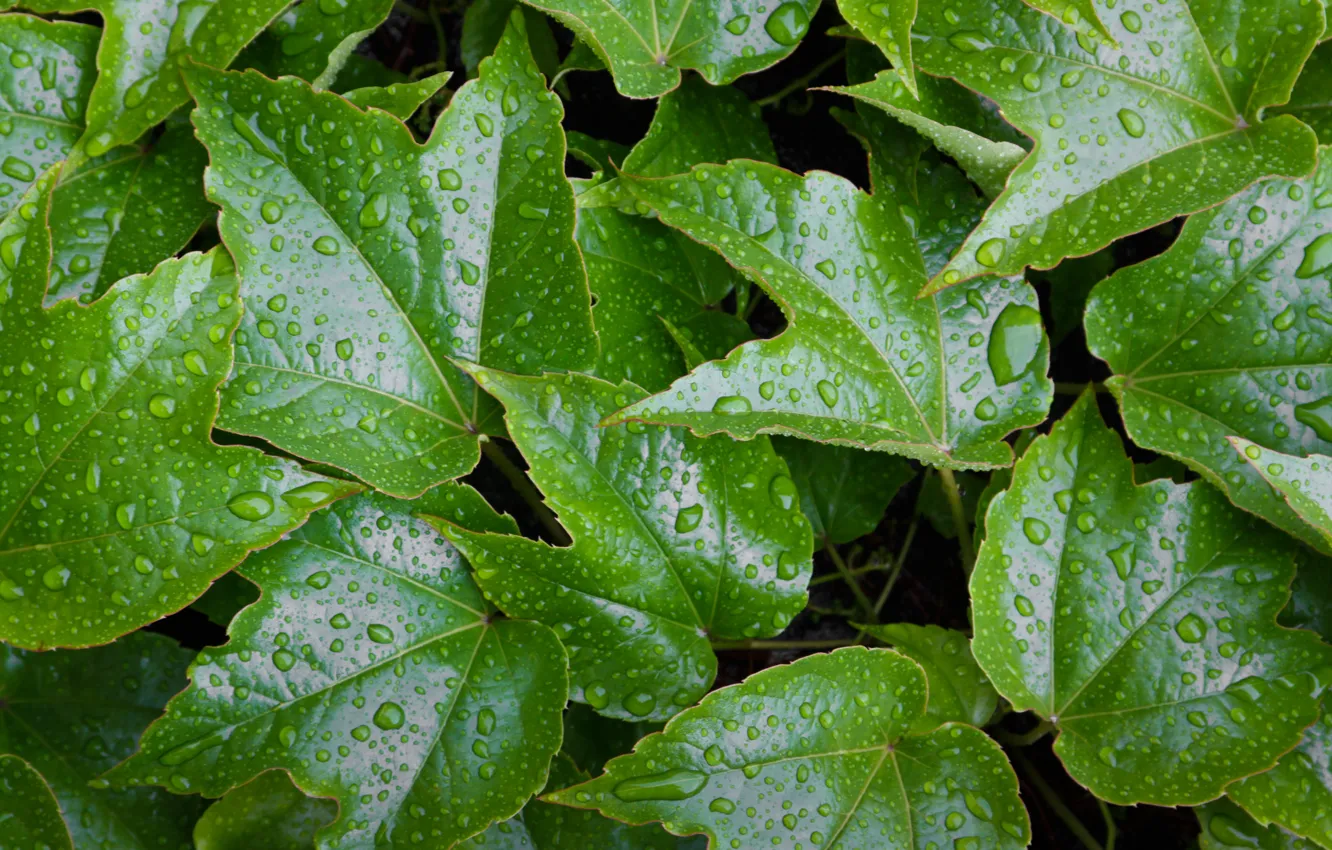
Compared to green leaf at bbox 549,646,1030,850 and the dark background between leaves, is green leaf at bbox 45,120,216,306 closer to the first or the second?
the dark background between leaves

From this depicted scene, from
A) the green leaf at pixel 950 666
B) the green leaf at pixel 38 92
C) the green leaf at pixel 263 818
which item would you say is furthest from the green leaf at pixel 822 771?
the green leaf at pixel 38 92

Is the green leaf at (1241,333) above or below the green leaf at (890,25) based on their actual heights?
below

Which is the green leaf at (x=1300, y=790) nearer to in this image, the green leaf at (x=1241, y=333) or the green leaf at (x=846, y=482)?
the green leaf at (x=1241, y=333)

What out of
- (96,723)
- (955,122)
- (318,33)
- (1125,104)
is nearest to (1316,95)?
(1125,104)

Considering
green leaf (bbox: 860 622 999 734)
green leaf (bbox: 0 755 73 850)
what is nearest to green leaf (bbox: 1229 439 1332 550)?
green leaf (bbox: 860 622 999 734)

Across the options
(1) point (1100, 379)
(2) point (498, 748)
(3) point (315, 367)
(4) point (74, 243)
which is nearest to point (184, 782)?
(2) point (498, 748)

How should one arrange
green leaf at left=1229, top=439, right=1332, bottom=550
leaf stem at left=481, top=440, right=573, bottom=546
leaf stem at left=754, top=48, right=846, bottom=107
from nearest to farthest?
green leaf at left=1229, top=439, right=1332, bottom=550, leaf stem at left=481, top=440, right=573, bottom=546, leaf stem at left=754, top=48, right=846, bottom=107
